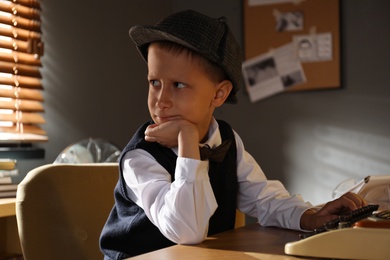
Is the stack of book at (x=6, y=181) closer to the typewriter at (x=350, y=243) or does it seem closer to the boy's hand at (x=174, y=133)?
the boy's hand at (x=174, y=133)

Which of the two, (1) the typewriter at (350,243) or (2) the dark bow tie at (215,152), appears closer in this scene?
(1) the typewriter at (350,243)

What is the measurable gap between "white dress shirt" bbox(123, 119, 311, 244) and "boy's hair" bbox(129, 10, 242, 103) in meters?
0.19

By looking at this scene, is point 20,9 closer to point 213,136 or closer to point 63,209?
point 63,209

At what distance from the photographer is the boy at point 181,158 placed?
114cm

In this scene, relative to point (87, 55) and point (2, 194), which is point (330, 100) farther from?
point (2, 194)

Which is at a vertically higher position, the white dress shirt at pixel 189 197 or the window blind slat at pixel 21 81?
the window blind slat at pixel 21 81

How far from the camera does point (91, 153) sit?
2.70 meters

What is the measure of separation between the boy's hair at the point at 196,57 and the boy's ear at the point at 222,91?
28 mm

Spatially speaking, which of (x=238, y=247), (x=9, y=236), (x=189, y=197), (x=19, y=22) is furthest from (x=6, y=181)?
(x=238, y=247)

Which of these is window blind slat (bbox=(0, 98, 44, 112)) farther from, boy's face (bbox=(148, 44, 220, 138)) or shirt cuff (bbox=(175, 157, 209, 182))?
shirt cuff (bbox=(175, 157, 209, 182))

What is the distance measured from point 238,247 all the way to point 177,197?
0.53ft

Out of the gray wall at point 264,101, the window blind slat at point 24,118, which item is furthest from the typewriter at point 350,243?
the gray wall at point 264,101

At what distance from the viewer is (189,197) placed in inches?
43.4

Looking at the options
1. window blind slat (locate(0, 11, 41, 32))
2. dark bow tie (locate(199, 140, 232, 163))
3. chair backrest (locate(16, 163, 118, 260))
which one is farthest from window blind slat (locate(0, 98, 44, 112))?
dark bow tie (locate(199, 140, 232, 163))
